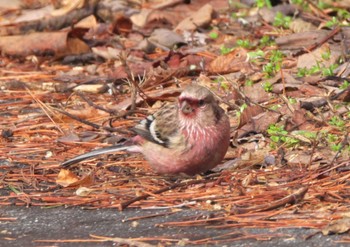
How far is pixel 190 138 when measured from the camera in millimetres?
5887

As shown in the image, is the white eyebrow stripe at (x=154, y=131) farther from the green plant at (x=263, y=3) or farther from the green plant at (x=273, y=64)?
the green plant at (x=263, y=3)

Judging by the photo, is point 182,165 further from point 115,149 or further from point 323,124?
point 323,124

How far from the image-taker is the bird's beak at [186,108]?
5926 mm

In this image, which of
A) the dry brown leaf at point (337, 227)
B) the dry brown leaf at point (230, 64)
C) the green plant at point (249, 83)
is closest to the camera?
the dry brown leaf at point (337, 227)

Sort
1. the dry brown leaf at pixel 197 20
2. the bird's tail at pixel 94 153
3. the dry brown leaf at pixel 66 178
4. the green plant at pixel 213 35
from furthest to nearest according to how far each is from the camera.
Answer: the dry brown leaf at pixel 197 20
the green plant at pixel 213 35
the bird's tail at pixel 94 153
the dry brown leaf at pixel 66 178

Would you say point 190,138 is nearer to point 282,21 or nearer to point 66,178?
point 66,178

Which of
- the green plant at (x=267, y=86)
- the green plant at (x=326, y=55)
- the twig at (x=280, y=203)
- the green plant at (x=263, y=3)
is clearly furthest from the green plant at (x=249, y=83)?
the twig at (x=280, y=203)

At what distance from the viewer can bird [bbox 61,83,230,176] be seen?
5828mm

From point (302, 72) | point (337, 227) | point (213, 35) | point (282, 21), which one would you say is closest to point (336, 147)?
point (337, 227)

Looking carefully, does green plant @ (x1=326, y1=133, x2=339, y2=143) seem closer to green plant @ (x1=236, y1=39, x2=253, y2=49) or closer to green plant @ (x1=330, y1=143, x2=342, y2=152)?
green plant @ (x1=330, y1=143, x2=342, y2=152)

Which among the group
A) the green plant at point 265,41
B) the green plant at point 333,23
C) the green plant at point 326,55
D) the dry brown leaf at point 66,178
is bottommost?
the green plant at point 265,41

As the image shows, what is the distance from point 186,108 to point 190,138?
0.62 ft

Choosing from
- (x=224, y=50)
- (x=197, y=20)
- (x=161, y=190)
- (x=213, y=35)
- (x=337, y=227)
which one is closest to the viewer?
(x=337, y=227)

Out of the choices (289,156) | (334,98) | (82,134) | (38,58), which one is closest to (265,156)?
(289,156)
